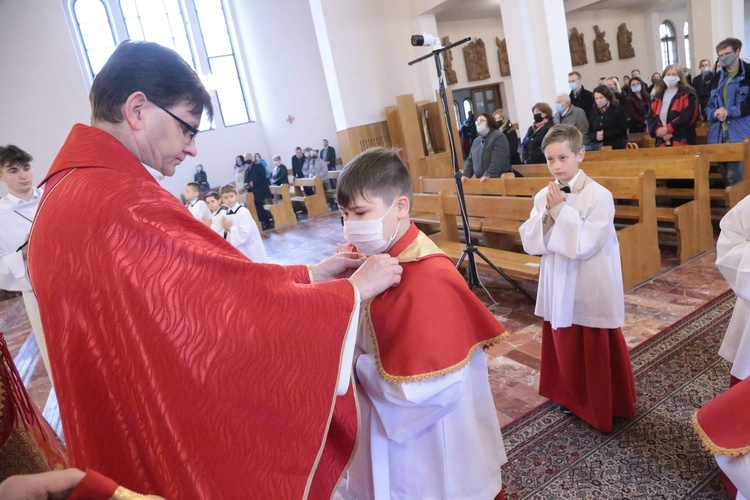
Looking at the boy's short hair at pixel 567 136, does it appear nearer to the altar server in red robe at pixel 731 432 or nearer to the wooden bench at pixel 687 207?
the altar server in red robe at pixel 731 432

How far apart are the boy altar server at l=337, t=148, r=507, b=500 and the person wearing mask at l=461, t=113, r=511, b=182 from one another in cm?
417

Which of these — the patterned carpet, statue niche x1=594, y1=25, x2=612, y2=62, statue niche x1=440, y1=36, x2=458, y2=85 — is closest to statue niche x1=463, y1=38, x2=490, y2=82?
statue niche x1=440, y1=36, x2=458, y2=85

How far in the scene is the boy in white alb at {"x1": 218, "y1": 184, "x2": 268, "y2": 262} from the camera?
5242 mm

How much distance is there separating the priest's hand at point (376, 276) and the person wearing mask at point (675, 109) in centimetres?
592

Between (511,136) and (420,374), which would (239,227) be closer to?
(511,136)

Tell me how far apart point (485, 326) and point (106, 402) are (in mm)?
1004

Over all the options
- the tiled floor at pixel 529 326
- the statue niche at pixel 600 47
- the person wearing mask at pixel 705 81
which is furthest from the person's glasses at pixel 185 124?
the statue niche at pixel 600 47

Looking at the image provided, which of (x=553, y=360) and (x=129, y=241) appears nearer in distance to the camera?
(x=129, y=241)

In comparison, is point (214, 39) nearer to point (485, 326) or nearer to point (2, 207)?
point (2, 207)

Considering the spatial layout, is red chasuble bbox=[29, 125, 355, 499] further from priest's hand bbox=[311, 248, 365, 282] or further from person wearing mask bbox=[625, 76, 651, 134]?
person wearing mask bbox=[625, 76, 651, 134]

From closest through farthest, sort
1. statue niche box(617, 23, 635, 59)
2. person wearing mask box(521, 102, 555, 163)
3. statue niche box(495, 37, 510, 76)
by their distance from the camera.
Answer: person wearing mask box(521, 102, 555, 163) → statue niche box(495, 37, 510, 76) → statue niche box(617, 23, 635, 59)

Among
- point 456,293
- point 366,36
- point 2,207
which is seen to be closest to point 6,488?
point 456,293

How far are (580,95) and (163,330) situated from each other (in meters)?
7.30

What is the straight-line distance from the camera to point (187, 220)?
116 cm
